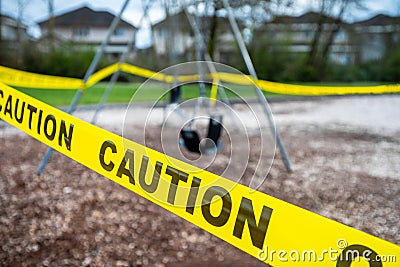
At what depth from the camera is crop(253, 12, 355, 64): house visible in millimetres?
21766

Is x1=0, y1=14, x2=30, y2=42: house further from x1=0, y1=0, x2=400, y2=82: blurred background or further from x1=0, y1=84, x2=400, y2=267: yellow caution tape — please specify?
x1=0, y1=84, x2=400, y2=267: yellow caution tape

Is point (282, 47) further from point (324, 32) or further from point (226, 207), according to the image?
point (226, 207)

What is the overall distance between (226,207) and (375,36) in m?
25.6

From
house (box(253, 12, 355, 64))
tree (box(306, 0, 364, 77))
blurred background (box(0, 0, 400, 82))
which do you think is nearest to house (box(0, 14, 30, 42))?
blurred background (box(0, 0, 400, 82))

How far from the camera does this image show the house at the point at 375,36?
22.1m

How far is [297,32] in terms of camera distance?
23.9 metres

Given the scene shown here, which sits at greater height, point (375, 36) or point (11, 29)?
point (375, 36)

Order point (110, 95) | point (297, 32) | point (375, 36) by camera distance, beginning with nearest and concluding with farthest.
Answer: point (110, 95) → point (375, 36) → point (297, 32)

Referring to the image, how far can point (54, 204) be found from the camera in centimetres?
308

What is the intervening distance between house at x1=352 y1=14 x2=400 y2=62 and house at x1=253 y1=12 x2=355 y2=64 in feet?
2.01

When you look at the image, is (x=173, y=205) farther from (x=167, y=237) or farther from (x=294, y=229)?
(x=167, y=237)

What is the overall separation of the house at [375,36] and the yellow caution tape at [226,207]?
24.1 meters

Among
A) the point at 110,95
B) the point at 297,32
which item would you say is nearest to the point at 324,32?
the point at 297,32

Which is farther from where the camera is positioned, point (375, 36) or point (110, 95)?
point (375, 36)
